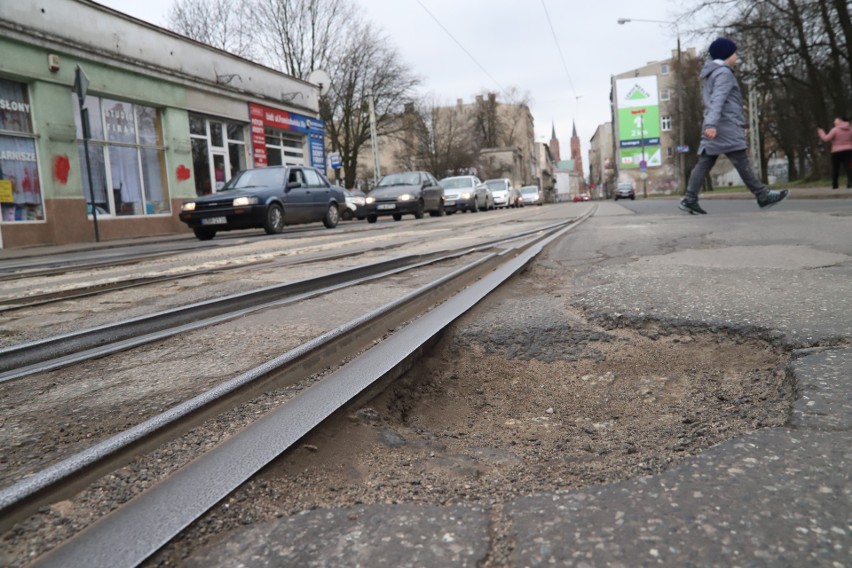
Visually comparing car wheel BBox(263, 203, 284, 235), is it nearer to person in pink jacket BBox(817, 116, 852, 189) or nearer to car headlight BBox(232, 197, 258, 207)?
car headlight BBox(232, 197, 258, 207)

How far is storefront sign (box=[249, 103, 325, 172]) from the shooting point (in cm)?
2336

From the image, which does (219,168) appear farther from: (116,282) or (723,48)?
(116,282)

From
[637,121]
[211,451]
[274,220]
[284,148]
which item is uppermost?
[637,121]

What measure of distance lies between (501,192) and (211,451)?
3662 cm

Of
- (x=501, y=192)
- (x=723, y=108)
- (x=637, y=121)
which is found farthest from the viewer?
(x=637, y=121)

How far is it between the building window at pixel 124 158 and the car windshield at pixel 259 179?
370 cm

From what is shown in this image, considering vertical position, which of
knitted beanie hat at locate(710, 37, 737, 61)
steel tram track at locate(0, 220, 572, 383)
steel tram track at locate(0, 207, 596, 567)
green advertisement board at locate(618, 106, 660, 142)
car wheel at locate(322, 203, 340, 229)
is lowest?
steel tram track at locate(0, 207, 596, 567)

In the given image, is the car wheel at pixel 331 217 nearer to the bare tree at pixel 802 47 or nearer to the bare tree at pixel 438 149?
the bare tree at pixel 802 47

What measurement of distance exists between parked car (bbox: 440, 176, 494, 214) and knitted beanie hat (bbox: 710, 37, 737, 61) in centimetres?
1869

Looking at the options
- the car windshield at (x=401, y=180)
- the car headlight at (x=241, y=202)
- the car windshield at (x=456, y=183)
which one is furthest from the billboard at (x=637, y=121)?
the car headlight at (x=241, y=202)

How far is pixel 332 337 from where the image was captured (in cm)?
282

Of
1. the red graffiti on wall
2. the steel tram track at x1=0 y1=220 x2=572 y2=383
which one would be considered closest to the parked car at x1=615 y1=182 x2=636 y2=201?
the red graffiti on wall

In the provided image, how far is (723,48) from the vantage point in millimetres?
8352

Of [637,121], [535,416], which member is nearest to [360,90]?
[535,416]
